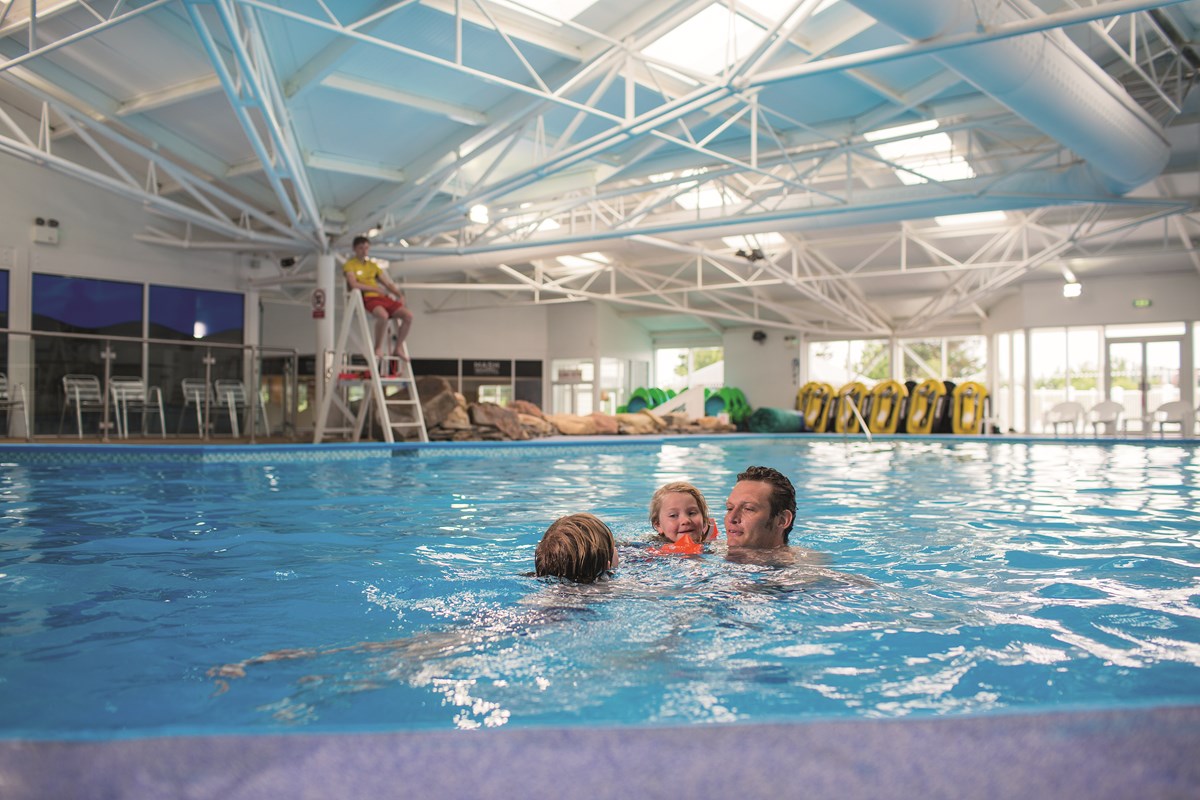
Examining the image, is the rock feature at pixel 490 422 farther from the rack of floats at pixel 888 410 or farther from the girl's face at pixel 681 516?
the girl's face at pixel 681 516

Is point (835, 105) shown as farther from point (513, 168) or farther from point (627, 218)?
point (513, 168)

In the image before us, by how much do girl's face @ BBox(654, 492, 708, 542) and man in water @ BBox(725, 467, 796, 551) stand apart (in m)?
0.21

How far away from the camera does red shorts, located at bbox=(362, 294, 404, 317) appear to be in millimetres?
11677

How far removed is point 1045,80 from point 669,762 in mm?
7045

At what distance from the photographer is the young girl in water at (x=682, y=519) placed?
3885mm

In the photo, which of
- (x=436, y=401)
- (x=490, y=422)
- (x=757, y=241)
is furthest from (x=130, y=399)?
(x=757, y=241)

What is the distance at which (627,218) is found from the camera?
13.0 m

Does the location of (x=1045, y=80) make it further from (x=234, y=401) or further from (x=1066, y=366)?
(x=1066, y=366)

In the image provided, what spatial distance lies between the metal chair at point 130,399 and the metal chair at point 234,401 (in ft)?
2.15

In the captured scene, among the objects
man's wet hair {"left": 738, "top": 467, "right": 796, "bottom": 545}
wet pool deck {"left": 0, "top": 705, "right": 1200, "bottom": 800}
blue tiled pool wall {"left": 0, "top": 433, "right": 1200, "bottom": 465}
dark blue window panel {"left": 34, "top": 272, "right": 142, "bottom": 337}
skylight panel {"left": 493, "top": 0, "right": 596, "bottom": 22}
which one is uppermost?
skylight panel {"left": 493, "top": 0, "right": 596, "bottom": 22}

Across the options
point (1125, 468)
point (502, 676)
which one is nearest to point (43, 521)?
point (502, 676)

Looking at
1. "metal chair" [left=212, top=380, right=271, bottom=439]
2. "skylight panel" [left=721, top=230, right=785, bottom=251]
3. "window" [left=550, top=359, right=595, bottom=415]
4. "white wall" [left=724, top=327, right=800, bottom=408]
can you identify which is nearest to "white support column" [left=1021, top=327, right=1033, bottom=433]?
"white wall" [left=724, top=327, right=800, bottom=408]

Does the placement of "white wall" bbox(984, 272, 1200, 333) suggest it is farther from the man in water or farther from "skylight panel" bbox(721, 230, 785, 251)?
the man in water

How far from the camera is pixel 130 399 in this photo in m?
10.5
